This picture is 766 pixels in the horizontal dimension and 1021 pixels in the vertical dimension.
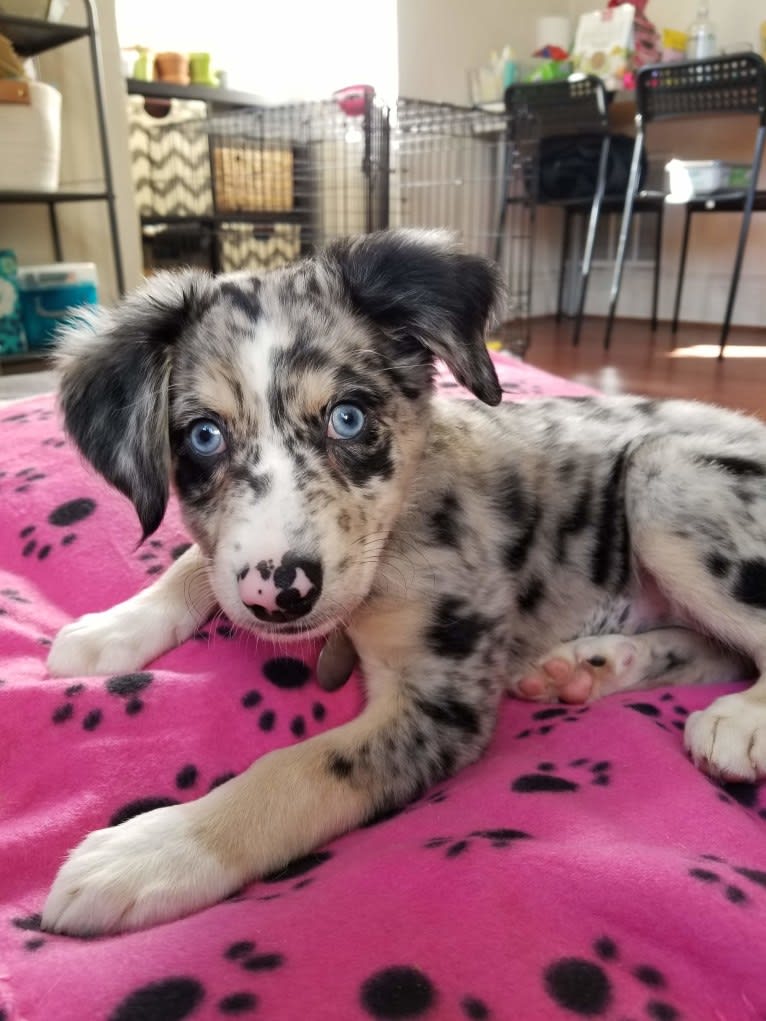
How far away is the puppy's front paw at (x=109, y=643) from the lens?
5.63 feet

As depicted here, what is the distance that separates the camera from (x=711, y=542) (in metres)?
1.75

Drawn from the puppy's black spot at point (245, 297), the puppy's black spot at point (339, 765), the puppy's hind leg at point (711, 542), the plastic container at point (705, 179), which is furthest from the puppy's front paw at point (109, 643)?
the plastic container at point (705, 179)

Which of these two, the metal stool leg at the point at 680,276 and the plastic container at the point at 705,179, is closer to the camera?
the plastic container at the point at 705,179

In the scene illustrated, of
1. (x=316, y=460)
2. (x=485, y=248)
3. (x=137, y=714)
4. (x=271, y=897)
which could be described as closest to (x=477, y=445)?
(x=316, y=460)

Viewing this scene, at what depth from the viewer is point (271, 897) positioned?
122 cm

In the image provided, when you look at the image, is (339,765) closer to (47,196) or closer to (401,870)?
(401,870)

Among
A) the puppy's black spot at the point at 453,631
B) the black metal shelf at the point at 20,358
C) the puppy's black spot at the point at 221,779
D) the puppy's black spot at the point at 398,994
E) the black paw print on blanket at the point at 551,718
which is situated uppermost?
the puppy's black spot at the point at 453,631

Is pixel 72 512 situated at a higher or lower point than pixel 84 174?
lower

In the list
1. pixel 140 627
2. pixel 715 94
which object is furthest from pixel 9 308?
pixel 715 94

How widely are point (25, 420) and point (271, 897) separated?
85.0 inches

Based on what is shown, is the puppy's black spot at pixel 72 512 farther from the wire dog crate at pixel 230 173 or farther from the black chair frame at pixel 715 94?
the black chair frame at pixel 715 94

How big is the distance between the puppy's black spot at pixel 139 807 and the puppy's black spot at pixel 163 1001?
1.37ft

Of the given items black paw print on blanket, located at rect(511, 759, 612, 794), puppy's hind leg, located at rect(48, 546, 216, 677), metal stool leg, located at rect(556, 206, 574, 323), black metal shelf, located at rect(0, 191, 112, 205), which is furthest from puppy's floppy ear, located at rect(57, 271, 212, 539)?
metal stool leg, located at rect(556, 206, 574, 323)

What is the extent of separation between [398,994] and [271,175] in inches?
278
